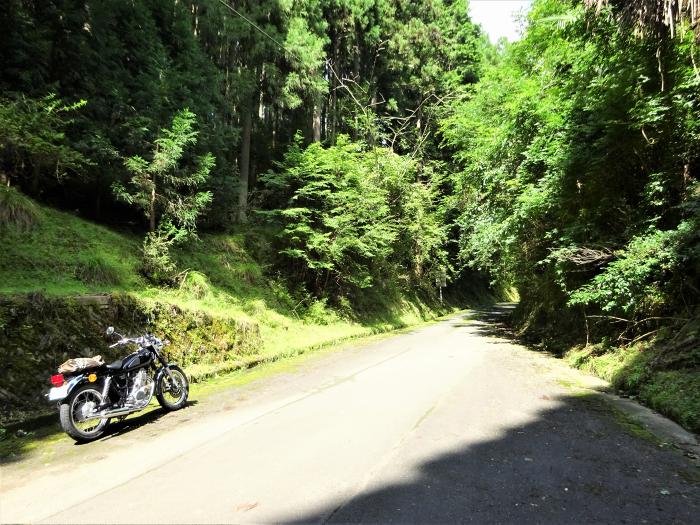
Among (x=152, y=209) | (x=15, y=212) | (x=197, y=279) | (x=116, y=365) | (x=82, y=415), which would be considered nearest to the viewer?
(x=82, y=415)

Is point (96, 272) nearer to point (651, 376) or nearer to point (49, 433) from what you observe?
point (49, 433)

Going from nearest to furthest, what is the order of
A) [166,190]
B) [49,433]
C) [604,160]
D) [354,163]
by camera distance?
[49,433], [604,160], [166,190], [354,163]

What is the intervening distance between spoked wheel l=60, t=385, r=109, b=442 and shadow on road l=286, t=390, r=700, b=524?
3.36m

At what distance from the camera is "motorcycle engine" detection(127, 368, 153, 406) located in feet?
19.8

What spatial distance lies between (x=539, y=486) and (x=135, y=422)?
535 cm

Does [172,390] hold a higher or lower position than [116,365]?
lower

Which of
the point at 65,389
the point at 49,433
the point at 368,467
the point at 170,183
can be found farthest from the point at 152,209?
the point at 368,467

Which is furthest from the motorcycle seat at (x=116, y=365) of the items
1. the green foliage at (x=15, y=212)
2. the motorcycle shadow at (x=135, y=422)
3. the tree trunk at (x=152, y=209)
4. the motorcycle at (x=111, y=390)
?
the tree trunk at (x=152, y=209)

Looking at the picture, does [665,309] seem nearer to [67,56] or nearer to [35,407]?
[35,407]

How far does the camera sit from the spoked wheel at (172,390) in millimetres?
6492

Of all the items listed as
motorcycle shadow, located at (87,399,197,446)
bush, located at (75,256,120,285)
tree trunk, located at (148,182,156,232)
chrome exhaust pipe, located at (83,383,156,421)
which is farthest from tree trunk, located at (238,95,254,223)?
chrome exhaust pipe, located at (83,383,156,421)

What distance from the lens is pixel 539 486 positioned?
3875 millimetres

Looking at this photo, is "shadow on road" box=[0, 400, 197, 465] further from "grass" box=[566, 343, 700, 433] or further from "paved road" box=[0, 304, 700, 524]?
"grass" box=[566, 343, 700, 433]

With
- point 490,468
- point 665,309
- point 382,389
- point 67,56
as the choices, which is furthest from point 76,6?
point 665,309
